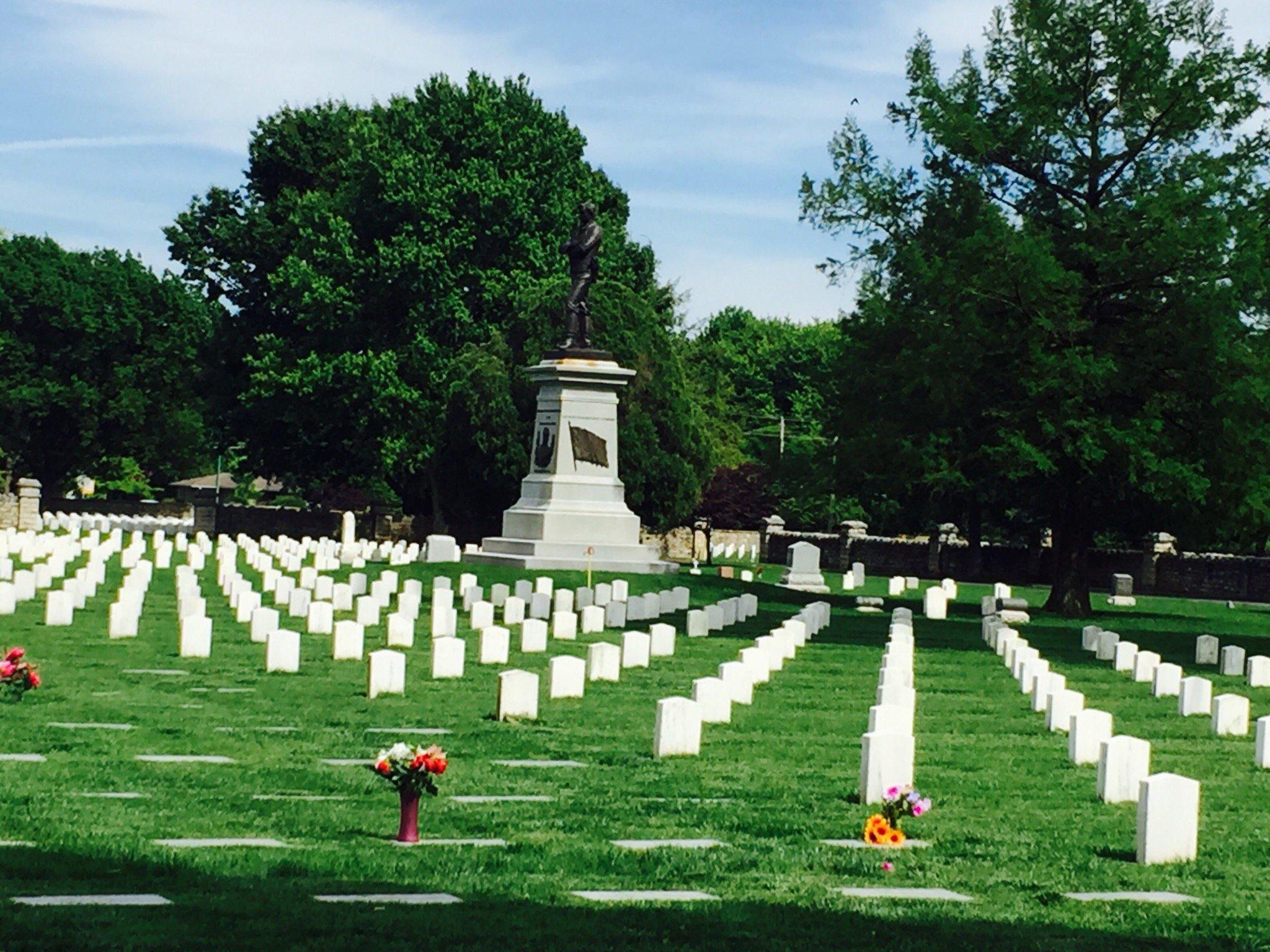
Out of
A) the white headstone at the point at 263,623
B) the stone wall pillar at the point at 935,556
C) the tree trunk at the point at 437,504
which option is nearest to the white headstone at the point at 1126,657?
the white headstone at the point at 263,623

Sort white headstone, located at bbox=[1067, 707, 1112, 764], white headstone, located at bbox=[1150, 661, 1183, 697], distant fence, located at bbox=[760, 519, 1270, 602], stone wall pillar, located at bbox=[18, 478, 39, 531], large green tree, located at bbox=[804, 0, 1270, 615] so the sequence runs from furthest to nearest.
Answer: stone wall pillar, located at bbox=[18, 478, 39, 531] < distant fence, located at bbox=[760, 519, 1270, 602] < large green tree, located at bbox=[804, 0, 1270, 615] < white headstone, located at bbox=[1150, 661, 1183, 697] < white headstone, located at bbox=[1067, 707, 1112, 764]

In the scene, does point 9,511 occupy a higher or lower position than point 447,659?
higher

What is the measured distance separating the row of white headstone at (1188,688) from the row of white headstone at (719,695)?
4282 mm

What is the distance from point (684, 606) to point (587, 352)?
1111 cm

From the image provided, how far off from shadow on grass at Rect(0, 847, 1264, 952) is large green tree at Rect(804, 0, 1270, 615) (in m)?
31.7

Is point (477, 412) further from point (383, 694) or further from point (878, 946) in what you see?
point (878, 946)

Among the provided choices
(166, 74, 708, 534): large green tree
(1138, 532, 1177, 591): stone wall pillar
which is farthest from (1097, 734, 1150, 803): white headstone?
(1138, 532, 1177, 591): stone wall pillar

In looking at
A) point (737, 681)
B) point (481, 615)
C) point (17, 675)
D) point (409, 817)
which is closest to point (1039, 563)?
point (481, 615)

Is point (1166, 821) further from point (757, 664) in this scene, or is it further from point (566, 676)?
point (757, 664)

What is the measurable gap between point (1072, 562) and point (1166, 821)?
34.7 meters

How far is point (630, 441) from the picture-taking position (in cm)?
6294

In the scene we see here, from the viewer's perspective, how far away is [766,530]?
82.9 meters

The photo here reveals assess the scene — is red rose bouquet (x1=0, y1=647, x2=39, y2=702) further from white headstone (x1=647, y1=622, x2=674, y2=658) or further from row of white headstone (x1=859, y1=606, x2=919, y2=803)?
white headstone (x1=647, y1=622, x2=674, y2=658)

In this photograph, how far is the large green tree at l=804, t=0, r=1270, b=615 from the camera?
4153 cm
